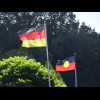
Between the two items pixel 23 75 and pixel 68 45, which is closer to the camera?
pixel 23 75

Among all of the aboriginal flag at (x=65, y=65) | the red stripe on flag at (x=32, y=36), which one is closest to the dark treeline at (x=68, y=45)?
the aboriginal flag at (x=65, y=65)

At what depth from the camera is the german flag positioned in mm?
12445

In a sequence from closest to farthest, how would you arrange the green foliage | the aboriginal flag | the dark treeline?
the green foliage
the aboriginal flag
the dark treeline

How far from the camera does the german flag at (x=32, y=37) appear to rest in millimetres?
12445

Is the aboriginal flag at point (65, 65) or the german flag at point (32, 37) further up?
the german flag at point (32, 37)

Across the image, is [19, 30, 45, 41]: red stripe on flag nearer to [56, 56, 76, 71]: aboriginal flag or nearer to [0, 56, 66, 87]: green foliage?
[0, 56, 66, 87]: green foliage

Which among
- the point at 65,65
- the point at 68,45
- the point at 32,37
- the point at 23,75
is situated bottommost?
the point at 23,75

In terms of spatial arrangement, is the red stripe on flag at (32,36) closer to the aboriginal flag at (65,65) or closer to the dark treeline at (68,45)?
the aboriginal flag at (65,65)

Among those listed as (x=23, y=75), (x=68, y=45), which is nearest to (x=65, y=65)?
(x=23, y=75)

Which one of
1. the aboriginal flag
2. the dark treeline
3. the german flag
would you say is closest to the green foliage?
the german flag

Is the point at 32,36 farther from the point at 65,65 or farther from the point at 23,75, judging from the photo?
the point at 65,65

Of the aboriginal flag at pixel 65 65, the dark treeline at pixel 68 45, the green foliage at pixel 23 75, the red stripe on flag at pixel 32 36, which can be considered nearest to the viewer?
the green foliage at pixel 23 75

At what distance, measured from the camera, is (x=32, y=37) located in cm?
1251
